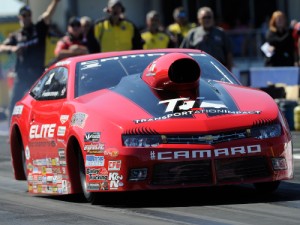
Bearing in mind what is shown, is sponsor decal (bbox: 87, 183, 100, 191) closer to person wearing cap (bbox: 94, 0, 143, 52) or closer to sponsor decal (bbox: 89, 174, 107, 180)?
sponsor decal (bbox: 89, 174, 107, 180)

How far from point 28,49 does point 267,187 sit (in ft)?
26.9

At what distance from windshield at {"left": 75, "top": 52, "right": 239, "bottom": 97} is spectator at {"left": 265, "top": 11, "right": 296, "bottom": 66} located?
390 inches

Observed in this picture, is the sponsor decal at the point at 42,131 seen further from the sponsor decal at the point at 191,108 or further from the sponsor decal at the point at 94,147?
the sponsor decal at the point at 191,108

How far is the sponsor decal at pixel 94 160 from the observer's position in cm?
933

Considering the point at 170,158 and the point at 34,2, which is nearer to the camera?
the point at 170,158

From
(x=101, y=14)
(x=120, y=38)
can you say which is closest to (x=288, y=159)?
(x=120, y=38)

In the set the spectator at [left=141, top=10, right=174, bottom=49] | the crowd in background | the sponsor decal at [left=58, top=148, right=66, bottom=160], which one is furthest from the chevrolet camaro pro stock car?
the spectator at [left=141, top=10, right=174, bottom=49]

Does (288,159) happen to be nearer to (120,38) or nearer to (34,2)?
(120,38)

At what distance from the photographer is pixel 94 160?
30.8ft

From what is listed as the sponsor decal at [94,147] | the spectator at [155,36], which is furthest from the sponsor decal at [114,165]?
the spectator at [155,36]

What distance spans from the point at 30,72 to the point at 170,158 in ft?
28.3

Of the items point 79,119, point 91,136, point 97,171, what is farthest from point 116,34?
point 97,171

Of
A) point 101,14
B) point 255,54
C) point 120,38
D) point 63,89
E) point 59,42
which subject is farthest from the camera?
point 101,14

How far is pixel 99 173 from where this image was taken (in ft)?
30.7
